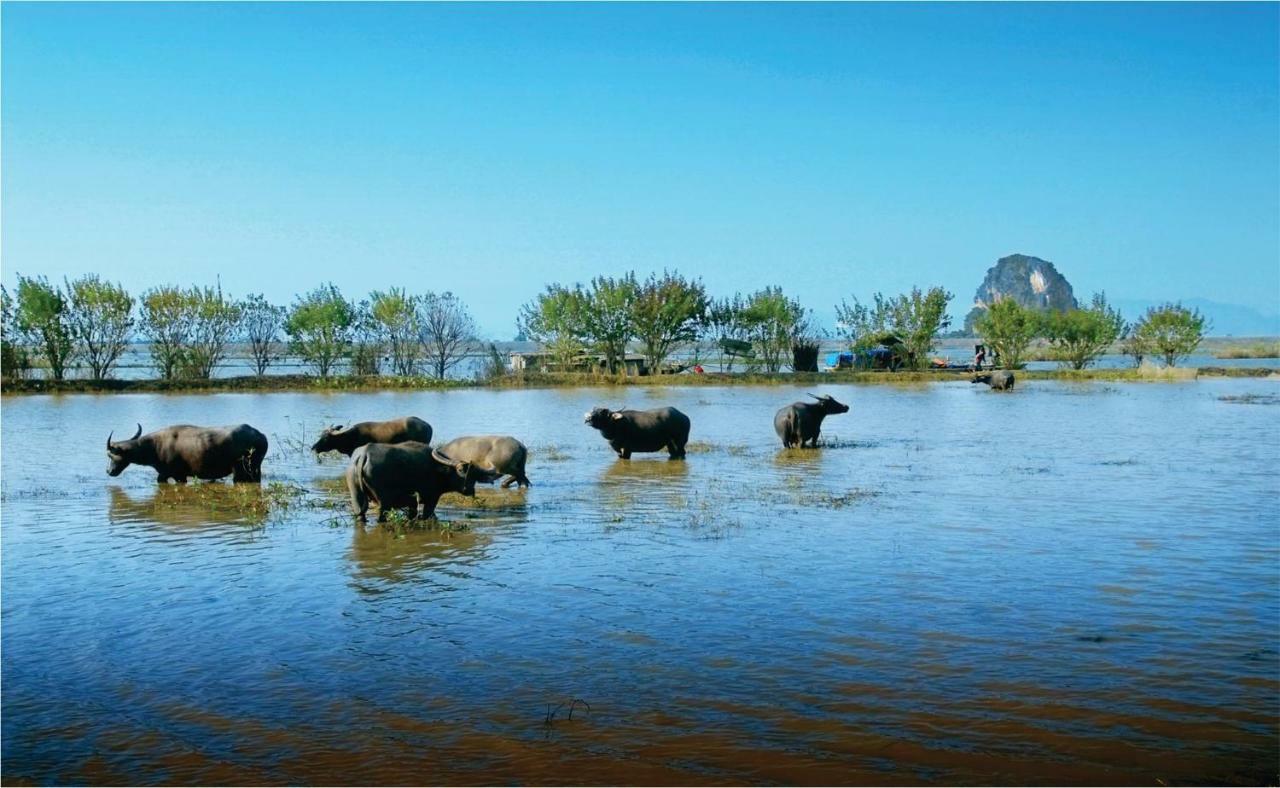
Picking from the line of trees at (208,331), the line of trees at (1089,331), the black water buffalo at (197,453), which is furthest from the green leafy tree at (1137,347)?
the black water buffalo at (197,453)

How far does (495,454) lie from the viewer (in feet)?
43.2

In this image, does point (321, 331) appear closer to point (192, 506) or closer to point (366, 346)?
point (366, 346)

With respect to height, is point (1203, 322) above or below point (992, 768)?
above

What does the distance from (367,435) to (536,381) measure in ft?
93.7

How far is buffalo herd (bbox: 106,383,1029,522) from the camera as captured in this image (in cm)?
1076

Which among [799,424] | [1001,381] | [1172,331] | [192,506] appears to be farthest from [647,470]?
[1172,331]

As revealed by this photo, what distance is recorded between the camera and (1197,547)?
9547 millimetres

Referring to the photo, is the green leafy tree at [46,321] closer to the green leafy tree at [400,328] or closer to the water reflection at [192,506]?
the green leafy tree at [400,328]

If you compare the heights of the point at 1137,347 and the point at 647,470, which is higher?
the point at 1137,347

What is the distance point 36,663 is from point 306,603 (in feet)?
6.02

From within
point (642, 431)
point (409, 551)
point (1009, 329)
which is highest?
point (1009, 329)

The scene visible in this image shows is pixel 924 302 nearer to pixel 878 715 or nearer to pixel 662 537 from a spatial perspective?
pixel 662 537

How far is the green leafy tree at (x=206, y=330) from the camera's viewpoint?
42.2m

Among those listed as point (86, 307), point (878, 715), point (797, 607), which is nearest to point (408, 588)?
point (797, 607)
